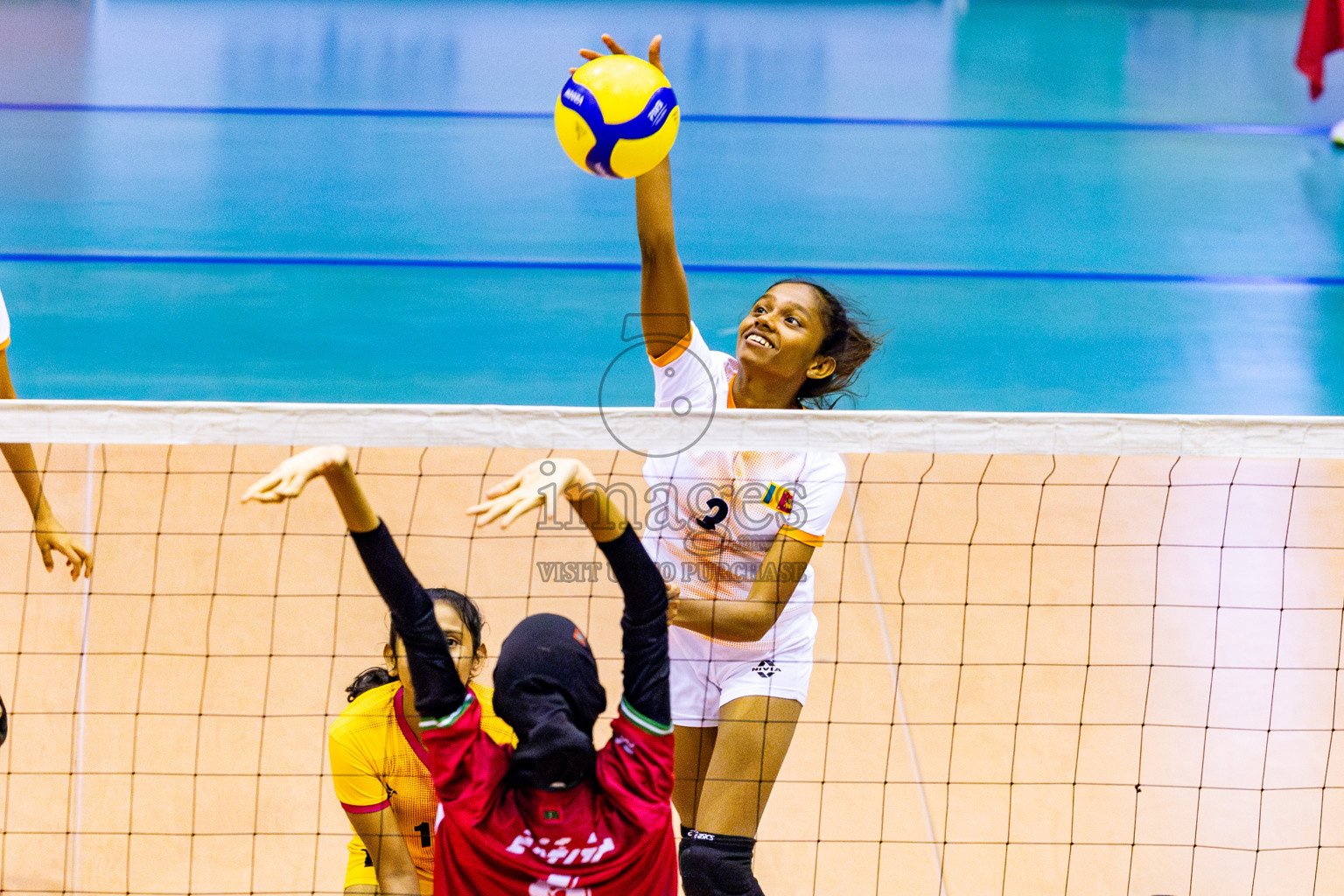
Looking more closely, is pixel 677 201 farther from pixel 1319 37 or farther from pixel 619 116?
pixel 619 116

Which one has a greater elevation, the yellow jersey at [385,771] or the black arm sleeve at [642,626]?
the black arm sleeve at [642,626]

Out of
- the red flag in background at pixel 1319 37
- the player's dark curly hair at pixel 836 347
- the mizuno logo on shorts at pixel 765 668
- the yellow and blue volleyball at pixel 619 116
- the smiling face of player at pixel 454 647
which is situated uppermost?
the red flag in background at pixel 1319 37

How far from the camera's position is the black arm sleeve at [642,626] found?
1951mm

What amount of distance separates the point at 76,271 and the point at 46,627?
3.16 m

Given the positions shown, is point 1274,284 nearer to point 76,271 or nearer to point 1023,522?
point 1023,522

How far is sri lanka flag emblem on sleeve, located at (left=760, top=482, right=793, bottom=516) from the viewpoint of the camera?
2.90 m

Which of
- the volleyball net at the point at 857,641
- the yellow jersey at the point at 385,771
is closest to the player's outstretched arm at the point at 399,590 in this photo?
the yellow jersey at the point at 385,771

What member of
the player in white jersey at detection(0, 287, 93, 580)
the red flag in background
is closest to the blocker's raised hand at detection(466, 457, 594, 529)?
the player in white jersey at detection(0, 287, 93, 580)

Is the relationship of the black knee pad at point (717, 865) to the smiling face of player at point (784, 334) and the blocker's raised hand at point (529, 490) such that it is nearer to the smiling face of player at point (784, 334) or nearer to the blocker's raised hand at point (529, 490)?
the smiling face of player at point (784, 334)

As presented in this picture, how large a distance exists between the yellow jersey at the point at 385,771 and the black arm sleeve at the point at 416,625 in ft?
2.04

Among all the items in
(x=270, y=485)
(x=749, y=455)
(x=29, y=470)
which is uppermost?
(x=270, y=485)

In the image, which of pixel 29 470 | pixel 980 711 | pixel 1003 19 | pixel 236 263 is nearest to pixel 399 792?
pixel 29 470

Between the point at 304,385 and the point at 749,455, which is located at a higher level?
the point at 749,455

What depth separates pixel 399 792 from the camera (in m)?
2.66
